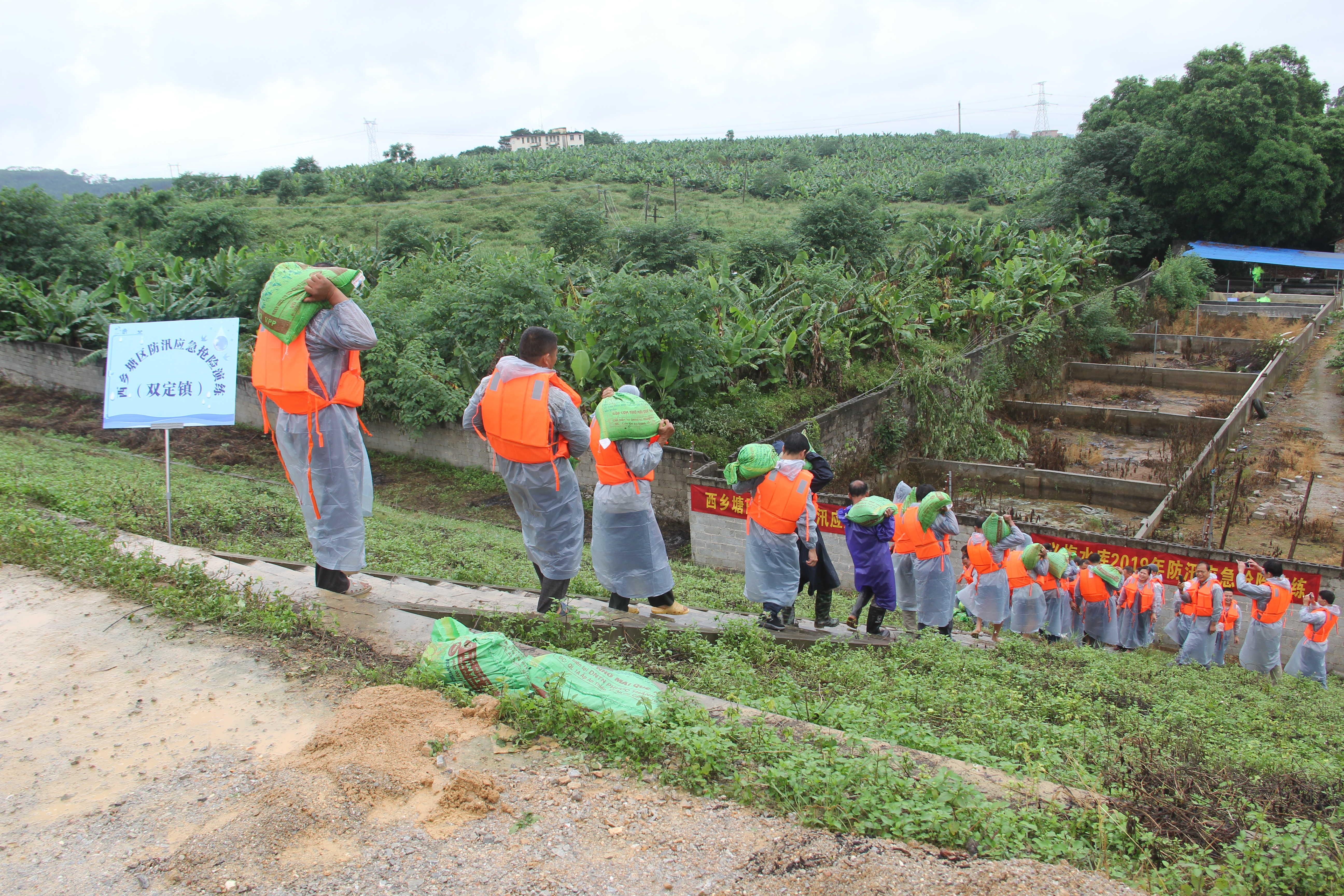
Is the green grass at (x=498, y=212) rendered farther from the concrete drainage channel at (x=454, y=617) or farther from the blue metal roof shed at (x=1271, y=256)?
the concrete drainage channel at (x=454, y=617)

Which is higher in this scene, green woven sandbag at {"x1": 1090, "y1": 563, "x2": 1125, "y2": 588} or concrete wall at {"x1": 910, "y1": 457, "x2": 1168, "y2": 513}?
concrete wall at {"x1": 910, "y1": 457, "x2": 1168, "y2": 513}

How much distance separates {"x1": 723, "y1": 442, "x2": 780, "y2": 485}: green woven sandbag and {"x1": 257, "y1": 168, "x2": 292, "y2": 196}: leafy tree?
152ft

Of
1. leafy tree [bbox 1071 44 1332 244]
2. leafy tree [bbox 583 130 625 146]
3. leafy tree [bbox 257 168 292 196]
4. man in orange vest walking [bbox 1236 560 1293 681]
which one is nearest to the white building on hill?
leafy tree [bbox 583 130 625 146]

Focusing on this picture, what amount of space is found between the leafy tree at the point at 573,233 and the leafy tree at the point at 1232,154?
17105 mm

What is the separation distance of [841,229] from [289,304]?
20099 mm

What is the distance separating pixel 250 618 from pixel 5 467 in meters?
6.14

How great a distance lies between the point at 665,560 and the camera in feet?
19.2

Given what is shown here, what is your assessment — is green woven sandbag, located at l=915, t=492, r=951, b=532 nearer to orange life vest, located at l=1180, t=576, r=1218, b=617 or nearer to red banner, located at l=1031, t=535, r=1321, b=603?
red banner, located at l=1031, t=535, r=1321, b=603

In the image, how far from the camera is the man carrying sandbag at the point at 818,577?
252 inches

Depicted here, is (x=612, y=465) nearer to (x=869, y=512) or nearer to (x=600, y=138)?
(x=869, y=512)

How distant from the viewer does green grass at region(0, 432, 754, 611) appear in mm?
7016

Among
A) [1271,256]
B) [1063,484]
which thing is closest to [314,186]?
[1063,484]

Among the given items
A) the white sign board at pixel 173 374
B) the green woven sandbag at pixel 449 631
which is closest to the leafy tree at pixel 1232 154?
the white sign board at pixel 173 374

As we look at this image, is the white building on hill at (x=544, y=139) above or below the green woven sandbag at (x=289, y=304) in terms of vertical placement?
above
